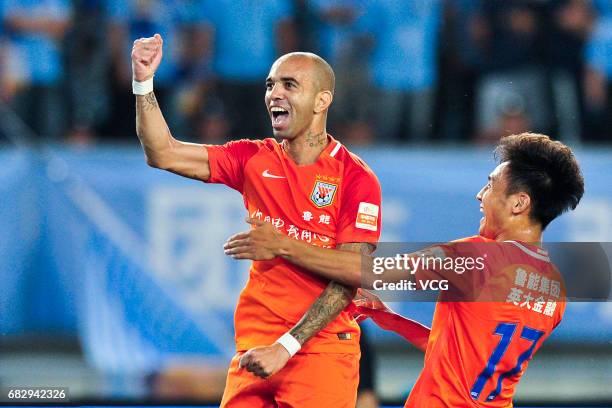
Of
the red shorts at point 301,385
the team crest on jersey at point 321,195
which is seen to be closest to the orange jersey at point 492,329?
the red shorts at point 301,385

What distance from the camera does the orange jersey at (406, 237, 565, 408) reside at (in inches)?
156

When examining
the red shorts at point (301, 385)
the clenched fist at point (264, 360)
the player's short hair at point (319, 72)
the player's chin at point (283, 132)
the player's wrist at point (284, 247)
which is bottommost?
the red shorts at point (301, 385)

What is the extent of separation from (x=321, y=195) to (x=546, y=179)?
92 cm

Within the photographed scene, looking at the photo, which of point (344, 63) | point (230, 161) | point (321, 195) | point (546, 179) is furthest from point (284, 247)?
point (344, 63)

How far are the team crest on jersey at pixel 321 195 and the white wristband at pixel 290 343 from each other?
58 cm

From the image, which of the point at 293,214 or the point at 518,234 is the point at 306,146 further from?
the point at 518,234

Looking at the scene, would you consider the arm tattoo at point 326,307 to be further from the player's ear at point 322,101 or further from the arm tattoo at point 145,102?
the arm tattoo at point 145,102

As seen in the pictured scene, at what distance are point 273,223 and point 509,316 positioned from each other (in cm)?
103

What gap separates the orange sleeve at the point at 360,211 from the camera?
415cm

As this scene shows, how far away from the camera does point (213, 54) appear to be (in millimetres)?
8555

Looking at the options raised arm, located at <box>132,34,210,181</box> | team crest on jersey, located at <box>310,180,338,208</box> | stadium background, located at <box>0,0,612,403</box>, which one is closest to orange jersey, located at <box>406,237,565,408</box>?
team crest on jersey, located at <box>310,180,338,208</box>

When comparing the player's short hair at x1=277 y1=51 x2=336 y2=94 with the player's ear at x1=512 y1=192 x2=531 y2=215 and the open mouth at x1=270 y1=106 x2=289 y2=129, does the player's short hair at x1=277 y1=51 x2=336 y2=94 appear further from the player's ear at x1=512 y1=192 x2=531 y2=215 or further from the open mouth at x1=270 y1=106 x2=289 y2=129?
the player's ear at x1=512 y1=192 x2=531 y2=215

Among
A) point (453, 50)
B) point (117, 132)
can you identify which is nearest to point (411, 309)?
point (453, 50)

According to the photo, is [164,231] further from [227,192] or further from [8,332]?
[8,332]
